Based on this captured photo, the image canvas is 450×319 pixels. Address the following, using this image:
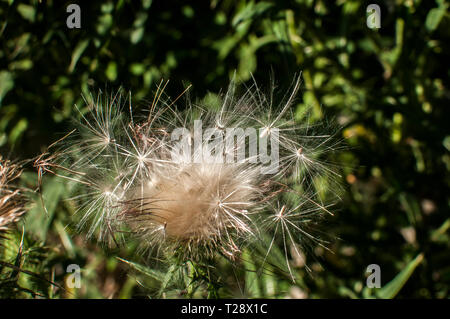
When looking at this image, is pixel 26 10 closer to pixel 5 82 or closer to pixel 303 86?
pixel 5 82

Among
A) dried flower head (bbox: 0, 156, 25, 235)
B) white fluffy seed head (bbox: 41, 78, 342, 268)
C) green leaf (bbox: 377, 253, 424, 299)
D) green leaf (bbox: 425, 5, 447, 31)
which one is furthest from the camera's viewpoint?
green leaf (bbox: 425, 5, 447, 31)

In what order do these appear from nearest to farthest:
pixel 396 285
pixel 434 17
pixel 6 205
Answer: pixel 6 205
pixel 396 285
pixel 434 17

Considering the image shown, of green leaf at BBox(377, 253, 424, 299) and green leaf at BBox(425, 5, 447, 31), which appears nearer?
green leaf at BBox(377, 253, 424, 299)

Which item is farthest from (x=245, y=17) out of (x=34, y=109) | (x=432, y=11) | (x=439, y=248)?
(x=439, y=248)

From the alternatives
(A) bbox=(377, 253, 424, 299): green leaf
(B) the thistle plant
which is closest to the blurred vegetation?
(A) bbox=(377, 253, 424, 299): green leaf

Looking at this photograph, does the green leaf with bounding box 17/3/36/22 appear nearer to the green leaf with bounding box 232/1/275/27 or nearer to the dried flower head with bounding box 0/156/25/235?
the dried flower head with bounding box 0/156/25/235

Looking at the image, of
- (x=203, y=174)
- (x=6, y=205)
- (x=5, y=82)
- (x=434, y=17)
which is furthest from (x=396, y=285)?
(x=5, y=82)
